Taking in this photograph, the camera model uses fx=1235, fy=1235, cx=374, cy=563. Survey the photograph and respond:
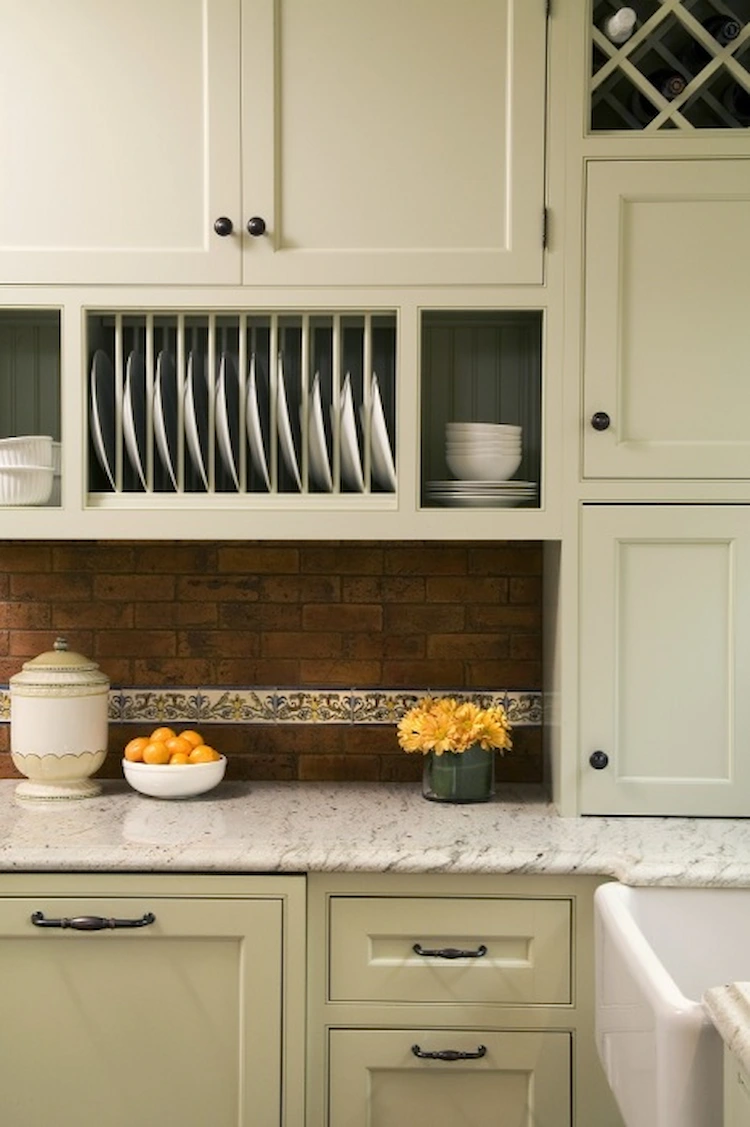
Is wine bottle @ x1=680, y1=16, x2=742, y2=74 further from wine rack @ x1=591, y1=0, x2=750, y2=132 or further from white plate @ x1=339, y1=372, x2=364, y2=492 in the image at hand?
white plate @ x1=339, y1=372, x2=364, y2=492

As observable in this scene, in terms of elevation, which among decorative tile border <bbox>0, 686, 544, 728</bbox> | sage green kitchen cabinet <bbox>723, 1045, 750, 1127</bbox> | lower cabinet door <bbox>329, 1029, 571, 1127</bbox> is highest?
decorative tile border <bbox>0, 686, 544, 728</bbox>

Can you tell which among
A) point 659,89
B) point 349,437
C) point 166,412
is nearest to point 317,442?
point 349,437

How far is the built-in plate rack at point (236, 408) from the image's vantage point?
2.25 meters

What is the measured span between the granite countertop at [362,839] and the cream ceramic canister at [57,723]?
2.3 inches

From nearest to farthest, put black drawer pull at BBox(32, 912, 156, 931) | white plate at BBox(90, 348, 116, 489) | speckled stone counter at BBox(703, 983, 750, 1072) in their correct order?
speckled stone counter at BBox(703, 983, 750, 1072) → black drawer pull at BBox(32, 912, 156, 931) → white plate at BBox(90, 348, 116, 489)

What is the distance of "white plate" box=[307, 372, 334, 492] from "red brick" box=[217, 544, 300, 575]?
0.29 metres

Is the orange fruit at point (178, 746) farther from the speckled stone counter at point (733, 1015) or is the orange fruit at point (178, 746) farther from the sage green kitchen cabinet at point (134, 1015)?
the speckled stone counter at point (733, 1015)

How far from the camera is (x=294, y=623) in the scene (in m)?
2.57

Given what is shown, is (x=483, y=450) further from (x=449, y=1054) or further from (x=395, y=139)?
(x=449, y=1054)

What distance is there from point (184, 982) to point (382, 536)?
82 cm

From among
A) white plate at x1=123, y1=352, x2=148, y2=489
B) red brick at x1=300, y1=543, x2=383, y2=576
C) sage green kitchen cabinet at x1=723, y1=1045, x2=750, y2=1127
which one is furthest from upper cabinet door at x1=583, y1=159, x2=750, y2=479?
sage green kitchen cabinet at x1=723, y1=1045, x2=750, y2=1127

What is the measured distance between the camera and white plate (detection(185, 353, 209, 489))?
227 centimetres

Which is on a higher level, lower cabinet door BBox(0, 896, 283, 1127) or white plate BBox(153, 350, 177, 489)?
white plate BBox(153, 350, 177, 489)

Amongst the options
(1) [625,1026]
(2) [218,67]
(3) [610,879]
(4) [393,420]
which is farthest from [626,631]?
(2) [218,67]
